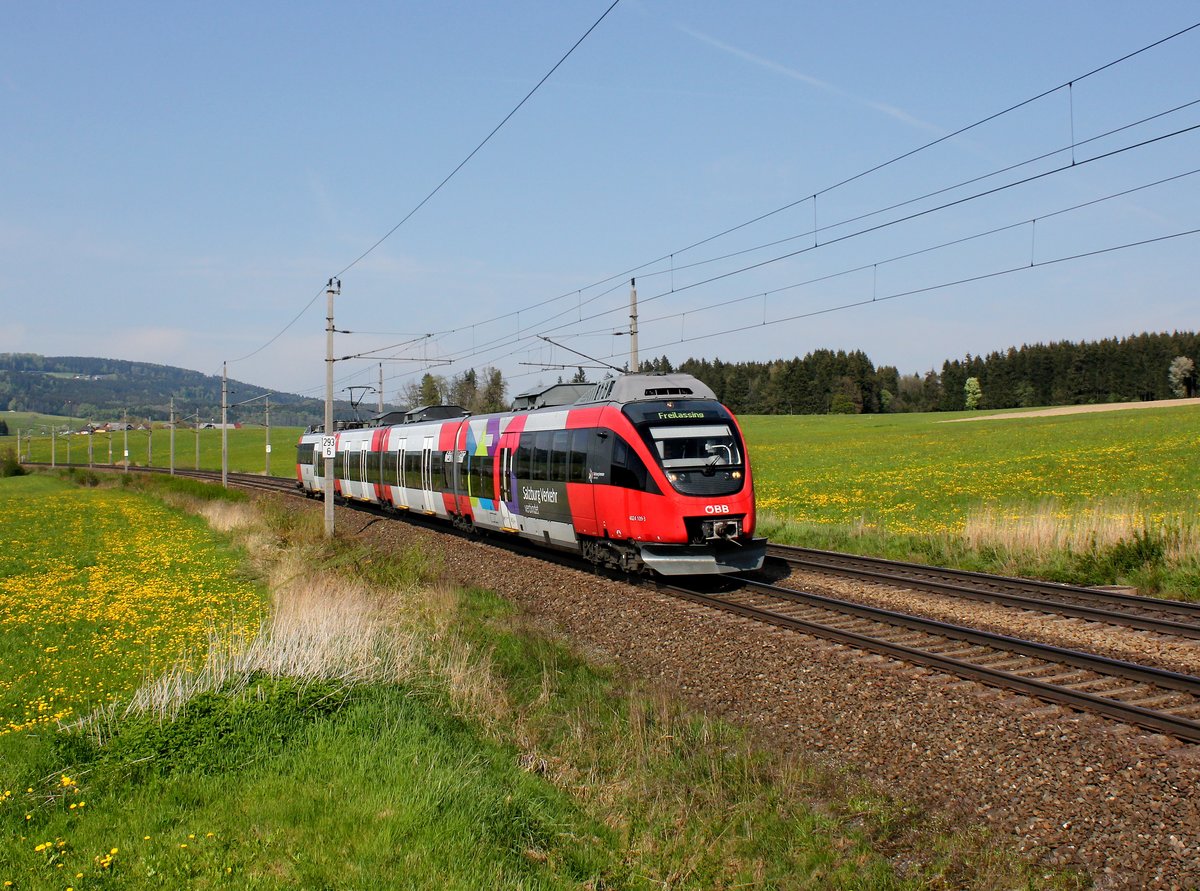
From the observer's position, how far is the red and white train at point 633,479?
15.6 m

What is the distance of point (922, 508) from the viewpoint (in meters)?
27.9

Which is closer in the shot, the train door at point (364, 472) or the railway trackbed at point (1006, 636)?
the railway trackbed at point (1006, 636)

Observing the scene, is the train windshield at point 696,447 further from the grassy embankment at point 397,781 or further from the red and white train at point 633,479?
the grassy embankment at point 397,781

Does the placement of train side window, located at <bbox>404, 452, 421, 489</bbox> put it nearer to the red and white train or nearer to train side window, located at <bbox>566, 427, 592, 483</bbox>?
the red and white train

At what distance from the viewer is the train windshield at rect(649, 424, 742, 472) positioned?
15750 mm

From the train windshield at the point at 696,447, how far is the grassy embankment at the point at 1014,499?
18.4ft

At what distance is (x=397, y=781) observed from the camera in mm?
6867

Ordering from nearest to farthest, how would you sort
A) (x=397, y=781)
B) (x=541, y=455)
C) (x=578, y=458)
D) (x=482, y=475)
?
(x=397, y=781)
(x=578, y=458)
(x=541, y=455)
(x=482, y=475)

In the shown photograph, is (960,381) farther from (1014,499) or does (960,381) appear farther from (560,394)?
(560,394)

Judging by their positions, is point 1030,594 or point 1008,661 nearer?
point 1008,661

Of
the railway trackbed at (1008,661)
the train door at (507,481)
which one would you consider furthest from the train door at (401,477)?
the railway trackbed at (1008,661)

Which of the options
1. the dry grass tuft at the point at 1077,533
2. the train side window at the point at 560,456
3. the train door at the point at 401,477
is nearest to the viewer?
the dry grass tuft at the point at 1077,533

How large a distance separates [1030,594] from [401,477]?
72.0ft

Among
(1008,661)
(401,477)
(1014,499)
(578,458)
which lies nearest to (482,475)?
(578,458)
